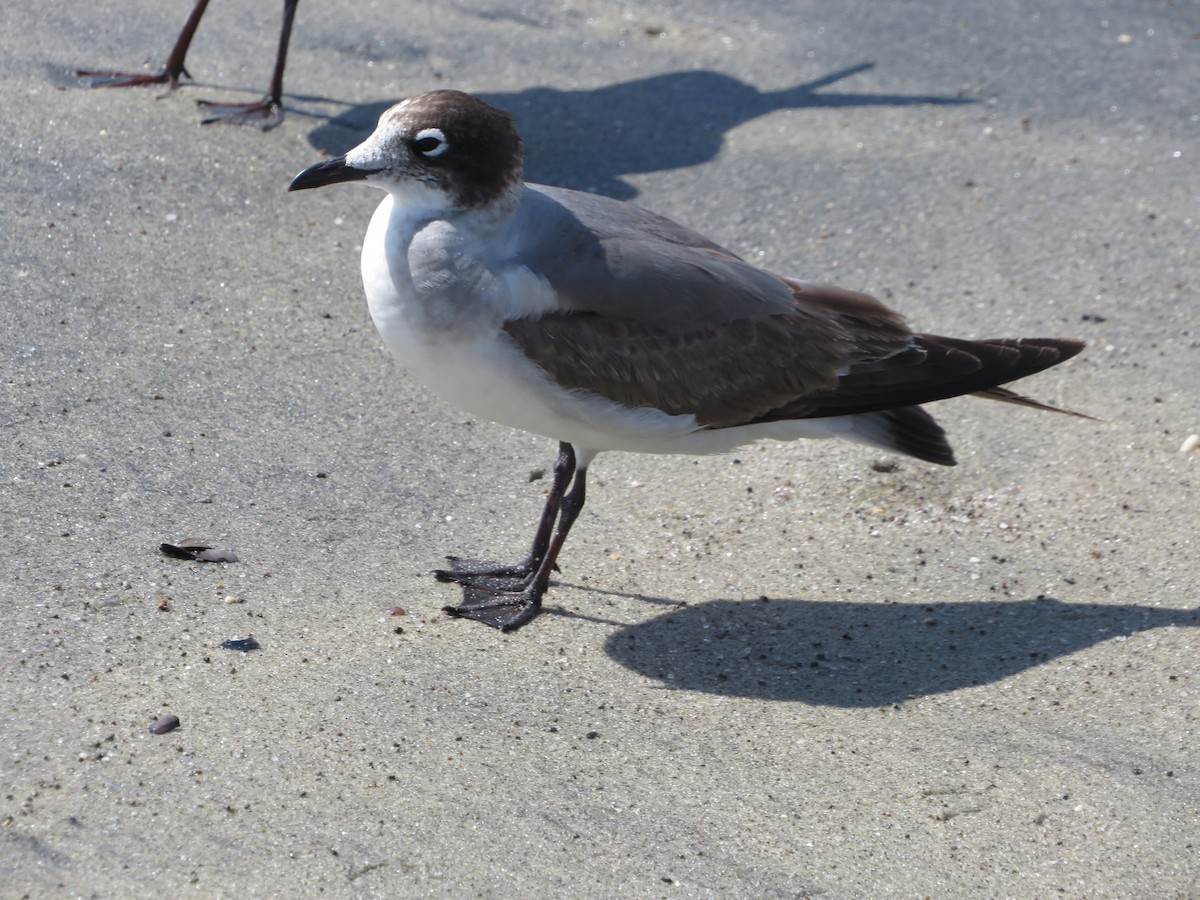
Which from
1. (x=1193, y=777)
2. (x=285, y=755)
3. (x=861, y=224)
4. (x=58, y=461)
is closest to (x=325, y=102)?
(x=861, y=224)

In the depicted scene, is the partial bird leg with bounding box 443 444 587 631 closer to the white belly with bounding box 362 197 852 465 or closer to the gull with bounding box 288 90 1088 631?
the gull with bounding box 288 90 1088 631

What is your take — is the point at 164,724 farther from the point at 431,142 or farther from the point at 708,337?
the point at 708,337

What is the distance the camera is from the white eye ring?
12.7 ft

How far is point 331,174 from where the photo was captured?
3986 millimetres

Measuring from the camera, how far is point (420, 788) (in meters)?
3.31

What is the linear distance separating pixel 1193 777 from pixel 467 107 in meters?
2.67

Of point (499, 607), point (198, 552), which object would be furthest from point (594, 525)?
point (198, 552)

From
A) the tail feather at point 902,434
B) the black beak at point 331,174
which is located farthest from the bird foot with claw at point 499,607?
the black beak at point 331,174

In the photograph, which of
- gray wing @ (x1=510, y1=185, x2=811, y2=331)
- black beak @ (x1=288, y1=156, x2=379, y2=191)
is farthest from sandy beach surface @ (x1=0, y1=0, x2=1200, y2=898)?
black beak @ (x1=288, y1=156, x2=379, y2=191)

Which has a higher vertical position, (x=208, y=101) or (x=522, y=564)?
(x=208, y=101)

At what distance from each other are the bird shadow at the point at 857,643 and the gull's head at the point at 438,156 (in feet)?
4.65

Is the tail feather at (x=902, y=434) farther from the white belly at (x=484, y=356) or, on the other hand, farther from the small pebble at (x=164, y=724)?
the small pebble at (x=164, y=724)

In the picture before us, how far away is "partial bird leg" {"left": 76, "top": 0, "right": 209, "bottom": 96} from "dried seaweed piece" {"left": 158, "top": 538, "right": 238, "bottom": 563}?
3.49 meters

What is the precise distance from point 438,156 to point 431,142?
44mm
